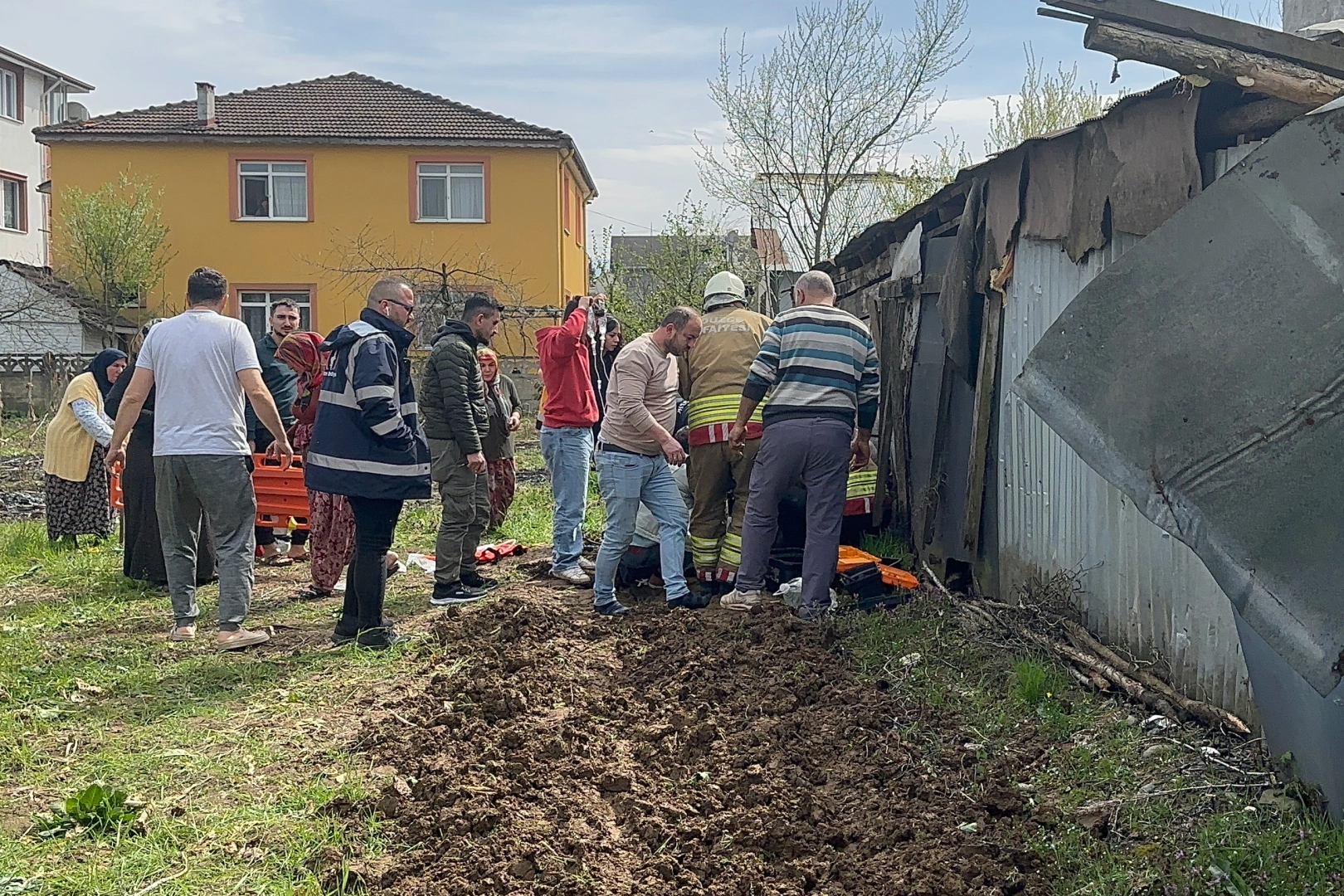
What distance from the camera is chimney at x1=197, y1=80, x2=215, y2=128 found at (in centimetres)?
2870

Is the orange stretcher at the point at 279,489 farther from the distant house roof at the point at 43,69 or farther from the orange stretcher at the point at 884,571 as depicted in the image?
the distant house roof at the point at 43,69

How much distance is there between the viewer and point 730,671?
5.80 meters

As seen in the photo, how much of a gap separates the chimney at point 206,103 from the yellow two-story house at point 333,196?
29 mm

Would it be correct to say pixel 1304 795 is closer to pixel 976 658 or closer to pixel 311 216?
pixel 976 658

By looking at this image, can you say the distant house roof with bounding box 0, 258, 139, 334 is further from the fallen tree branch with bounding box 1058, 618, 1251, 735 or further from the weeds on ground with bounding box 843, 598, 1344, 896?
the fallen tree branch with bounding box 1058, 618, 1251, 735

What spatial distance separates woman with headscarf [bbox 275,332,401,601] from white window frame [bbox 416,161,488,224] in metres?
20.5

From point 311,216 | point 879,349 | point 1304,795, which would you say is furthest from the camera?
point 311,216

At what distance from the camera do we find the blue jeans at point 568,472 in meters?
8.17

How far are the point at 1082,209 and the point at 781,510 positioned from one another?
312cm

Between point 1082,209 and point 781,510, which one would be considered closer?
point 1082,209

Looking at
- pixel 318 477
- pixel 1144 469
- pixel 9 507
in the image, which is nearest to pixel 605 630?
pixel 318 477

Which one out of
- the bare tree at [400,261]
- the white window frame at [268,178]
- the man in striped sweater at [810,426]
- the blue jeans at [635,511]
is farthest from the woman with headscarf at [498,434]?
the white window frame at [268,178]

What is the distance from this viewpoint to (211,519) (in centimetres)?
639

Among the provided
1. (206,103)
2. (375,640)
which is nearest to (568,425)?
(375,640)
